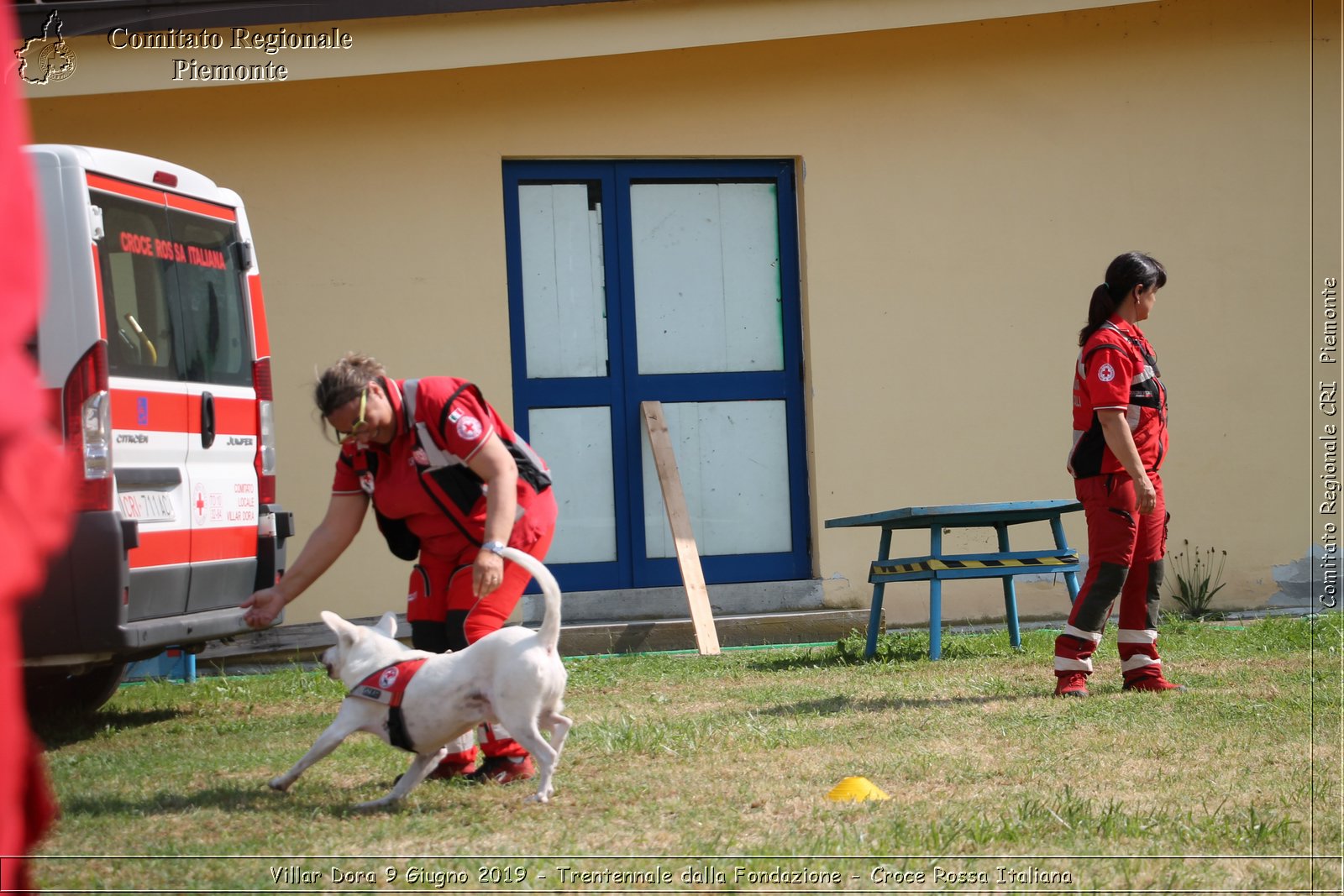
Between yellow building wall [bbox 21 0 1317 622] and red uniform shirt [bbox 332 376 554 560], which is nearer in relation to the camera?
red uniform shirt [bbox 332 376 554 560]

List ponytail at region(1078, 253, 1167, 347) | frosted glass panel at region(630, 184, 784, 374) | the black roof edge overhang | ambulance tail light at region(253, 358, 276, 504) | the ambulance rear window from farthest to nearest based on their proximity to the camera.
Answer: frosted glass panel at region(630, 184, 784, 374), the black roof edge overhang, ambulance tail light at region(253, 358, 276, 504), ponytail at region(1078, 253, 1167, 347), the ambulance rear window

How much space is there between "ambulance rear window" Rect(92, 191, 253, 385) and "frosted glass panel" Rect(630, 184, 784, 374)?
329 centimetres

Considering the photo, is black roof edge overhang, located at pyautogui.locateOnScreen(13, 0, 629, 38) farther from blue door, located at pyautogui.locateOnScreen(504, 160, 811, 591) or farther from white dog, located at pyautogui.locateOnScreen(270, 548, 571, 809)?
white dog, located at pyautogui.locateOnScreen(270, 548, 571, 809)

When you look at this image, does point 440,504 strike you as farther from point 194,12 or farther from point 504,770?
point 194,12

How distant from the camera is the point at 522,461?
14.8 feet

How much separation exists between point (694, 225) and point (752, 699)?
12.9 feet

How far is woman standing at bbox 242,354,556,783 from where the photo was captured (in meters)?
4.20

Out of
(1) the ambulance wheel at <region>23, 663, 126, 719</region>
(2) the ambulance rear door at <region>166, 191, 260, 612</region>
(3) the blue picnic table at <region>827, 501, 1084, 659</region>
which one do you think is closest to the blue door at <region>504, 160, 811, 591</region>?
(3) the blue picnic table at <region>827, 501, 1084, 659</region>

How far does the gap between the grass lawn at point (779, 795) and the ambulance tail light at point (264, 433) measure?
1.09 m

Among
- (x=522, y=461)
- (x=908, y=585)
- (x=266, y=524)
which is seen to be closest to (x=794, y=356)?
(x=908, y=585)

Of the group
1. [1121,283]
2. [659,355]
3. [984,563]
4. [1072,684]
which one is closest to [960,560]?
[984,563]

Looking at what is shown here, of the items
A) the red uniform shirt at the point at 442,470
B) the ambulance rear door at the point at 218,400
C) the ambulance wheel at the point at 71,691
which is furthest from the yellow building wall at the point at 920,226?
the red uniform shirt at the point at 442,470

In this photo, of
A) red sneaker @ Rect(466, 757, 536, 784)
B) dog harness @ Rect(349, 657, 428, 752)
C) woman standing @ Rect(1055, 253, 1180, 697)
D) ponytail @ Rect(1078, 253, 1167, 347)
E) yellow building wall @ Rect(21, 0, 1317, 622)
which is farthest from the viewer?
yellow building wall @ Rect(21, 0, 1317, 622)

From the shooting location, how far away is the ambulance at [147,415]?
5102 millimetres
